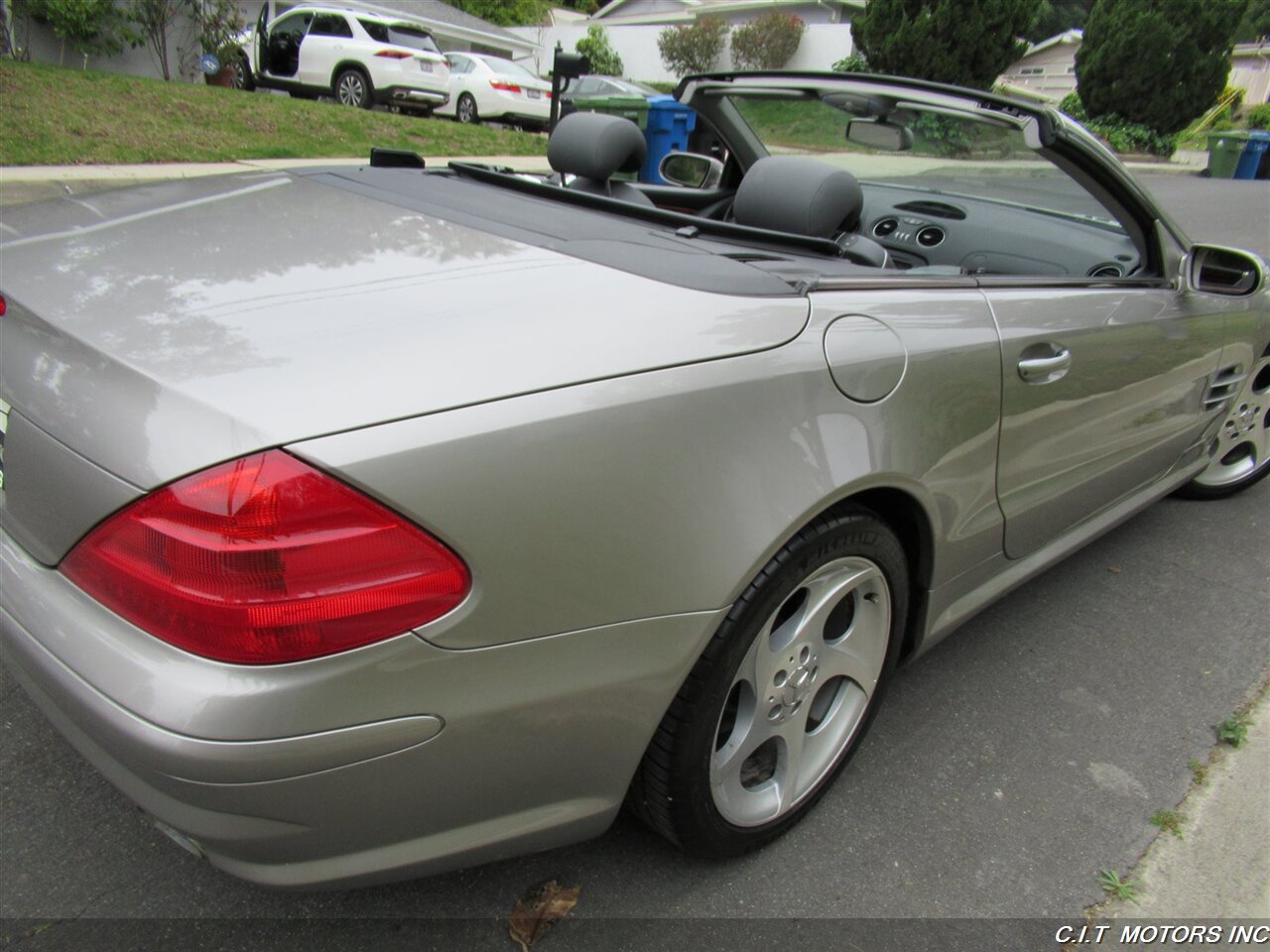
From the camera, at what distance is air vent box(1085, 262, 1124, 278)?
2879 millimetres

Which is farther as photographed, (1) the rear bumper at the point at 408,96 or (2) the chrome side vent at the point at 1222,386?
(1) the rear bumper at the point at 408,96

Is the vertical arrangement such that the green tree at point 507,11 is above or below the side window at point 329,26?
above

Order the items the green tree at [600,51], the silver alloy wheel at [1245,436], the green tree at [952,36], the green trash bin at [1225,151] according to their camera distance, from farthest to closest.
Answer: the green tree at [600,51], the green trash bin at [1225,151], the green tree at [952,36], the silver alloy wheel at [1245,436]

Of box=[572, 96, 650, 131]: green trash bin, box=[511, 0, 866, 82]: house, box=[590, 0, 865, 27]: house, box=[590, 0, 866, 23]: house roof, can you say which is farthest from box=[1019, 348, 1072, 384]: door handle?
box=[590, 0, 866, 23]: house roof

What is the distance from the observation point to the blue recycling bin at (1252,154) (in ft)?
73.5

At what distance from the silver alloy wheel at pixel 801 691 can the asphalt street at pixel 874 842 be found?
157 millimetres

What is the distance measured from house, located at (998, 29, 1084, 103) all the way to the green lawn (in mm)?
36276

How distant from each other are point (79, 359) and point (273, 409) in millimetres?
391

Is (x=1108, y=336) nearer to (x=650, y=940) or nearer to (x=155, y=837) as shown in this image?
(x=650, y=940)

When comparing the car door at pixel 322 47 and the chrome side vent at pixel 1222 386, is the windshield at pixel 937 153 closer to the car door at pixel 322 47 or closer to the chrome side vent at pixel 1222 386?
the chrome side vent at pixel 1222 386

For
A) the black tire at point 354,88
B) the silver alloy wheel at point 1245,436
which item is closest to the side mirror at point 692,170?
the silver alloy wheel at point 1245,436

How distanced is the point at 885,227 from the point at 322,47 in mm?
15380

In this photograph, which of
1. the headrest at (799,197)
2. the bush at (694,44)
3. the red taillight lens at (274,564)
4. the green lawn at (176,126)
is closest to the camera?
the red taillight lens at (274,564)

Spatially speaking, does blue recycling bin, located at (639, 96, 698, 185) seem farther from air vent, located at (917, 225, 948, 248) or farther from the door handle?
the door handle
